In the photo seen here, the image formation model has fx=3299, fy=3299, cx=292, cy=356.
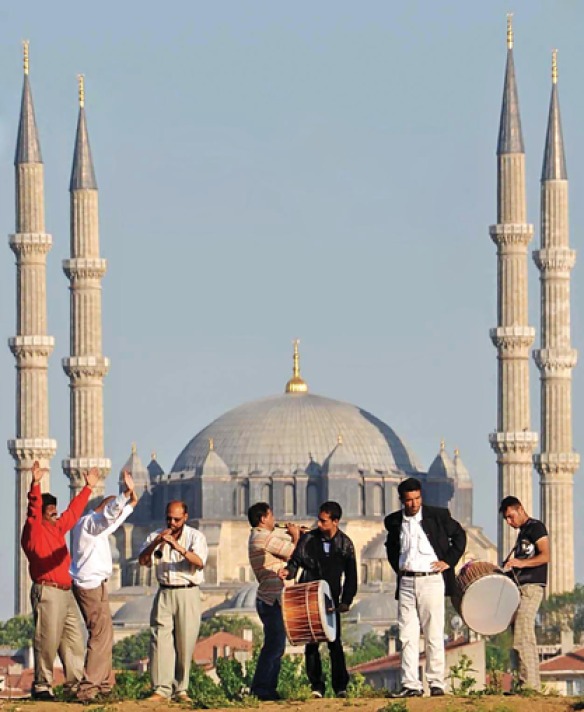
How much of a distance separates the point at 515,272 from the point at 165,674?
76.0 m

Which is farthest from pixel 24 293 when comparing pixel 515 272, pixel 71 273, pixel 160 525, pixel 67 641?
pixel 67 641

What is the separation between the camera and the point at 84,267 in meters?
106

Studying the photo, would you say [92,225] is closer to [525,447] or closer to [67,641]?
[525,447]

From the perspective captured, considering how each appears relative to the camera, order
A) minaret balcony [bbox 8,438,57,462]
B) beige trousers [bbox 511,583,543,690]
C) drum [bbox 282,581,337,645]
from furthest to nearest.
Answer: minaret balcony [bbox 8,438,57,462]
beige trousers [bbox 511,583,543,690]
drum [bbox 282,581,337,645]

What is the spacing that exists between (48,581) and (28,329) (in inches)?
3042

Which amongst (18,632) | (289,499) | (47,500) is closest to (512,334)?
(18,632)

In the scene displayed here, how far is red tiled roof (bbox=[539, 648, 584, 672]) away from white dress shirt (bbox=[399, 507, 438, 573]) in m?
49.1

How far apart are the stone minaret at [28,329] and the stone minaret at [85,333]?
258 centimetres

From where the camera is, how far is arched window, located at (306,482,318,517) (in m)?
137

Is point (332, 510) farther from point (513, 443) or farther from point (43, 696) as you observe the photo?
point (513, 443)

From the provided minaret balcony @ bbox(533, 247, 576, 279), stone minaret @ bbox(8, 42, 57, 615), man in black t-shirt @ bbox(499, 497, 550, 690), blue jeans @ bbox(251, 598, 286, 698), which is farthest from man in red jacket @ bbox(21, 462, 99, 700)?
minaret balcony @ bbox(533, 247, 576, 279)

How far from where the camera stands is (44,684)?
25312mm

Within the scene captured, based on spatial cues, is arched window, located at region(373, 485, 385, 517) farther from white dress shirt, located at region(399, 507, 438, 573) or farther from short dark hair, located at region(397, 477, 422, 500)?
short dark hair, located at region(397, 477, 422, 500)

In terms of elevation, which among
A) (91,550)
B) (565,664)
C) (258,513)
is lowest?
(565,664)
